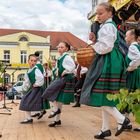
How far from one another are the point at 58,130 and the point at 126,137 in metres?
1.09

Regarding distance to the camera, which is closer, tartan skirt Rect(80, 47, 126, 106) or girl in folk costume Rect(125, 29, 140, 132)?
tartan skirt Rect(80, 47, 126, 106)

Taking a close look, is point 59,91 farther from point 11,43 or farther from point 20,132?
point 11,43

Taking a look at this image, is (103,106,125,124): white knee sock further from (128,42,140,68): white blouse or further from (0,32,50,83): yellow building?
(0,32,50,83): yellow building

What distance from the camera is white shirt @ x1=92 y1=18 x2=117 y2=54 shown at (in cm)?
436

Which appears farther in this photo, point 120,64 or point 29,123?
point 29,123

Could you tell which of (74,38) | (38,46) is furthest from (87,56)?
(74,38)

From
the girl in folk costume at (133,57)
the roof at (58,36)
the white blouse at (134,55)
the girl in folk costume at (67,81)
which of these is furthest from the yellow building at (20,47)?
the white blouse at (134,55)

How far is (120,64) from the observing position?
4.45 m

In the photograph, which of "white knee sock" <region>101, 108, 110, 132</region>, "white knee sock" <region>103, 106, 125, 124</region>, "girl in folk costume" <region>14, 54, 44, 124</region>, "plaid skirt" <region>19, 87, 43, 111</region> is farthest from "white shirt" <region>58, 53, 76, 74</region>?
"white knee sock" <region>103, 106, 125, 124</region>

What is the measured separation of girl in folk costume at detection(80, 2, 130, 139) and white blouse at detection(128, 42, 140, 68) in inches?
21.9

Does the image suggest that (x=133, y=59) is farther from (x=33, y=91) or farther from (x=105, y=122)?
(x=33, y=91)

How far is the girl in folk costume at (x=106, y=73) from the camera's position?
14.3 feet

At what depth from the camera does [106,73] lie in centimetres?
439

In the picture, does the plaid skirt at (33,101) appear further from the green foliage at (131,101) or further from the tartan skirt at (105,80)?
the green foliage at (131,101)
